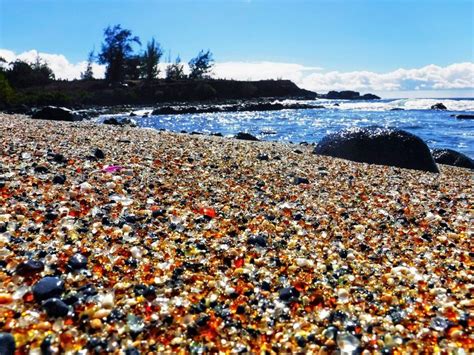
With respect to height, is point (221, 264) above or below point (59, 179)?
below

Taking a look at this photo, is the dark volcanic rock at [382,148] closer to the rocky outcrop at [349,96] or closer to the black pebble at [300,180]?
the black pebble at [300,180]

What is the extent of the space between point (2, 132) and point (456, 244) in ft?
33.4

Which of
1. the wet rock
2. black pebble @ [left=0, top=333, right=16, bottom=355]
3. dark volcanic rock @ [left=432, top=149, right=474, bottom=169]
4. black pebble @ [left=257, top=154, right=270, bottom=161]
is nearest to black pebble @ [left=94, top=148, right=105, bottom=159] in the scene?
black pebble @ [left=257, top=154, right=270, bottom=161]

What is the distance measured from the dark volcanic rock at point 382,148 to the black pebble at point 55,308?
33.0ft

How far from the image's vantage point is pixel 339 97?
13275 centimetres

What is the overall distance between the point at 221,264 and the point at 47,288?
5.06ft

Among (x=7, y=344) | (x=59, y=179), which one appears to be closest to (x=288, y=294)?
(x=7, y=344)

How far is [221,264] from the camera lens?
3.73 metres

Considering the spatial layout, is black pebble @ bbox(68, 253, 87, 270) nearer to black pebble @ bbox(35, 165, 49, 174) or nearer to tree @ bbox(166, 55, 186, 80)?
black pebble @ bbox(35, 165, 49, 174)

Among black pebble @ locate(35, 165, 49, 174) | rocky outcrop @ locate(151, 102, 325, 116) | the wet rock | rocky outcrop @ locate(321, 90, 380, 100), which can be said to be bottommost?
rocky outcrop @ locate(151, 102, 325, 116)

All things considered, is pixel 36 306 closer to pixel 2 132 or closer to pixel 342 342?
pixel 342 342

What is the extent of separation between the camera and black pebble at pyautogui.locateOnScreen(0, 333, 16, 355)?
7.80 ft

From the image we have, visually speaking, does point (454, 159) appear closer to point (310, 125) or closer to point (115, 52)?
point (310, 125)

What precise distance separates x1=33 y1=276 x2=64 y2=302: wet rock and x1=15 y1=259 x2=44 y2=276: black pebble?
0.78 feet
